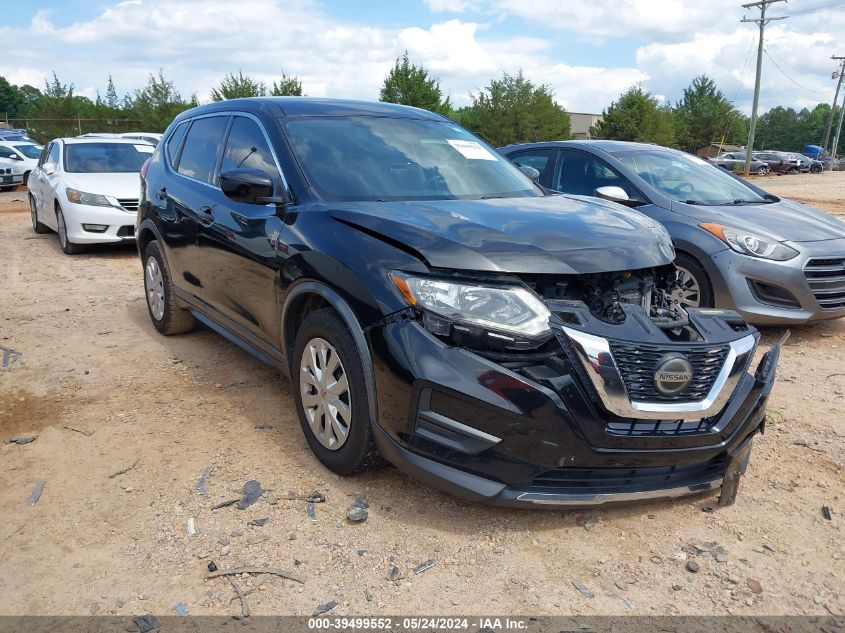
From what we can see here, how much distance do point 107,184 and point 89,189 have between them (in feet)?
0.83

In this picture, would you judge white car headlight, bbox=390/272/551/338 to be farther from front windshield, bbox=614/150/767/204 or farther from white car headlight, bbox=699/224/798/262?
front windshield, bbox=614/150/767/204

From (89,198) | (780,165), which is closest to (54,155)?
(89,198)

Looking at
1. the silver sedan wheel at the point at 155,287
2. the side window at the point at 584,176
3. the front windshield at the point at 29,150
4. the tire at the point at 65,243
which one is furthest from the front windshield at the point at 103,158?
the front windshield at the point at 29,150

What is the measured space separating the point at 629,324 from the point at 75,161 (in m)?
10.1

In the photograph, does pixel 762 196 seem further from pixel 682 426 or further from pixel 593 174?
pixel 682 426

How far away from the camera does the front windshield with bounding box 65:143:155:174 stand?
10.6 metres

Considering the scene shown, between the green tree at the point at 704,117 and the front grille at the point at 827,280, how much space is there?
52.9 m

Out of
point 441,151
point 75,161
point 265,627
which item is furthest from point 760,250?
point 75,161

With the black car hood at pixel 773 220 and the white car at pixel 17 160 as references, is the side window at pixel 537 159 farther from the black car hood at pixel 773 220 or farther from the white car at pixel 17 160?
the white car at pixel 17 160

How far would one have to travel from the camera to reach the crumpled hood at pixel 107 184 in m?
9.83

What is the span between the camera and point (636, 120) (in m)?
43.1

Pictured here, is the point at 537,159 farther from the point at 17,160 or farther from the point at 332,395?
the point at 17,160

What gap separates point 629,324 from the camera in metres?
2.81

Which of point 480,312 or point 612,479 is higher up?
point 480,312
